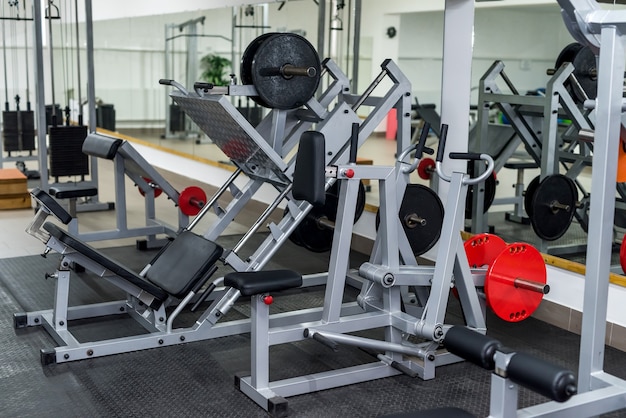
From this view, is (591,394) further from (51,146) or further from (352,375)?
(51,146)

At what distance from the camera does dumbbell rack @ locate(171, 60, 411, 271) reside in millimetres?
3508

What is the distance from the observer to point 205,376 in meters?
3.03

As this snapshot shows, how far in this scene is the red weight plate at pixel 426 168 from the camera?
16.3ft

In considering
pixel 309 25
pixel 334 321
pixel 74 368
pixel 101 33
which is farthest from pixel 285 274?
pixel 101 33

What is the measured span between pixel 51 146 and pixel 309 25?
7.28 feet

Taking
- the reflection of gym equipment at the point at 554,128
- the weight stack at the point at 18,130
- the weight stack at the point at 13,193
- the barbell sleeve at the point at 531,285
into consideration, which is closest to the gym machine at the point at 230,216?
the barbell sleeve at the point at 531,285

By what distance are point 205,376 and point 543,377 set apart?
1.65 metres

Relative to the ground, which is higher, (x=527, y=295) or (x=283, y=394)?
(x=527, y=295)

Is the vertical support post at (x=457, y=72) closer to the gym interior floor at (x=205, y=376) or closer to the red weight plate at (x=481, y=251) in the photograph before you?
the red weight plate at (x=481, y=251)

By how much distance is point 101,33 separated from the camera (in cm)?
984

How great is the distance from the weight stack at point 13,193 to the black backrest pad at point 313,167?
14.5 feet

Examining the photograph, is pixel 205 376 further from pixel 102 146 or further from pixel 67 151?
pixel 67 151

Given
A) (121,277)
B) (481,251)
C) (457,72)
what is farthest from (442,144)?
(121,277)

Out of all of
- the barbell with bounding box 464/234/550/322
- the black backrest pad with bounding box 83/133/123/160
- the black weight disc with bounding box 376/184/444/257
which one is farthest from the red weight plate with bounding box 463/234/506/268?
the black backrest pad with bounding box 83/133/123/160
